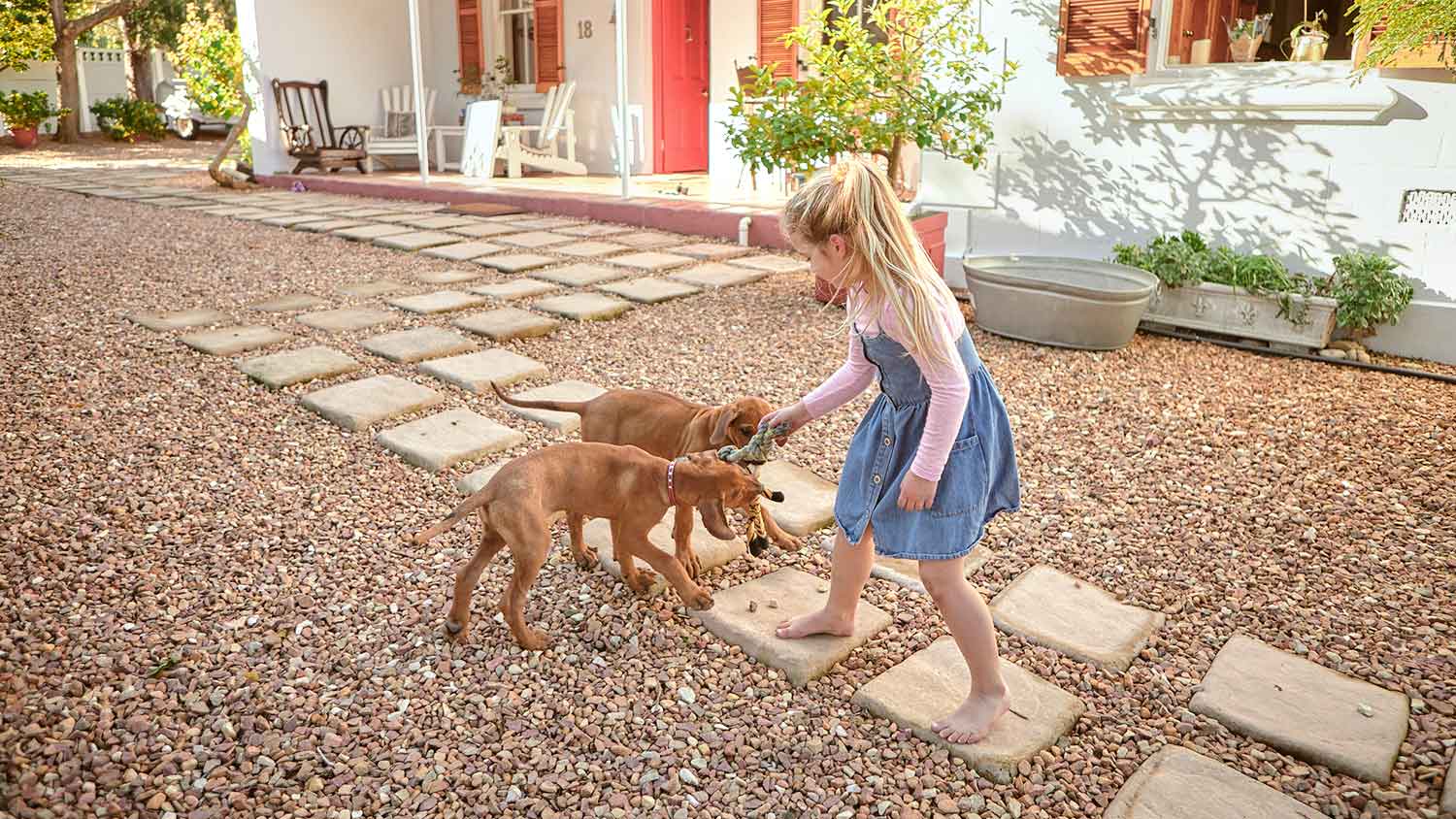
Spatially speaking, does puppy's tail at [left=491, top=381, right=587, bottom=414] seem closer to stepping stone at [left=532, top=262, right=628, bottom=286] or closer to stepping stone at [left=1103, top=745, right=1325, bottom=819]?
stepping stone at [left=1103, top=745, right=1325, bottom=819]

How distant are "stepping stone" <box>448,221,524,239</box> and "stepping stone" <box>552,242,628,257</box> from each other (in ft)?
2.64

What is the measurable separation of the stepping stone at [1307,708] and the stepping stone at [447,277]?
16.6 ft

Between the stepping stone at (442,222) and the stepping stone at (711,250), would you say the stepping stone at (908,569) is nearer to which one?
the stepping stone at (711,250)

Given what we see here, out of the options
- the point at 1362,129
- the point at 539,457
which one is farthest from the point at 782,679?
the point at 1362,129

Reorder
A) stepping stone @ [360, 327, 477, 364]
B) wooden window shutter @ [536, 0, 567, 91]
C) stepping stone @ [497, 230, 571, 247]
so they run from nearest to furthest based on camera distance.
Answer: stepping stone @ [360, 327, 477, 364], stepping stone @ [497, 230, 571, 247], wooden window shutter @ [536, 0, 567, 91]

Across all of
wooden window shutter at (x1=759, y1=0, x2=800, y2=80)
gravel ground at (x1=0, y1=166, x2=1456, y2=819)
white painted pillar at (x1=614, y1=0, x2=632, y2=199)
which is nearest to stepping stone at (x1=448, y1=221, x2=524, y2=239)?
white painted pillar at (x1=614, y1=0, x2=632, y2=199)

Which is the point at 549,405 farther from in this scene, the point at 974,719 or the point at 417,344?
the point at 417,344

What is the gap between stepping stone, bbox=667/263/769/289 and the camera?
6.18 meters

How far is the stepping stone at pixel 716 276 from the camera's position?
243 inches

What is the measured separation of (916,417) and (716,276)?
4525mm

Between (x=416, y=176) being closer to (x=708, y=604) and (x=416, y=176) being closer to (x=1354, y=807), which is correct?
(x=708, y=604)

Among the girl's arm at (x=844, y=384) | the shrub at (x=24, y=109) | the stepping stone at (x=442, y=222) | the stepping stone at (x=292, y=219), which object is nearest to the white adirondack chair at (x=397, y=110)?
the stepping stone at (x=292, y=219)

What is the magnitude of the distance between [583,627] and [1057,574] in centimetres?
A: 136

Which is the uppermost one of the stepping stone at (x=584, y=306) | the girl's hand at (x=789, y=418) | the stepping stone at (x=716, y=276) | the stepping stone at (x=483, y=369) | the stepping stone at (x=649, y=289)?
the girl's hand at (x=789, y=418)
